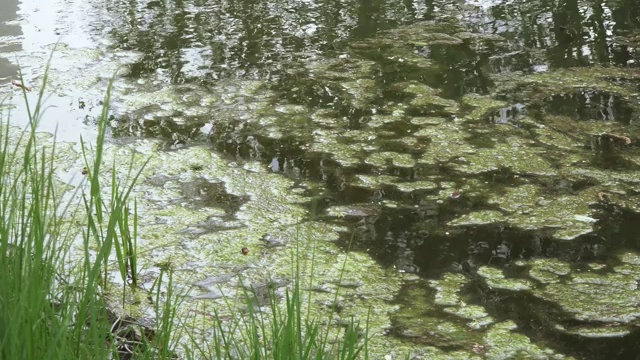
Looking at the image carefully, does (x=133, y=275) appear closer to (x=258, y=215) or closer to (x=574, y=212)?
(x=258, y=215)

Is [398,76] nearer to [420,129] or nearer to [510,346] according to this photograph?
[420,129]

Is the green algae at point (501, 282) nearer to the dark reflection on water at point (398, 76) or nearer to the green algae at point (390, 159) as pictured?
the dark reflection on water at point (398, 76)

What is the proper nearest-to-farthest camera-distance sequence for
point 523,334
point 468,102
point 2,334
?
point 2,334
point 523,334
point 468,102

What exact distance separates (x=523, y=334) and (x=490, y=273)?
307 mm

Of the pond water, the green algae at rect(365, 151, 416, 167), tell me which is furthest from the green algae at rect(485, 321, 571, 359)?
the green algae at rect(365, 151, 416, 167)

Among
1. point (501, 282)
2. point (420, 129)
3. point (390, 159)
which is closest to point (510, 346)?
point (501, 282)

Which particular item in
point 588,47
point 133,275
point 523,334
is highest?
point 588,47

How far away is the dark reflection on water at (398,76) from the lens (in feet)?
8.58

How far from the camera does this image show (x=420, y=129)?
346 cm

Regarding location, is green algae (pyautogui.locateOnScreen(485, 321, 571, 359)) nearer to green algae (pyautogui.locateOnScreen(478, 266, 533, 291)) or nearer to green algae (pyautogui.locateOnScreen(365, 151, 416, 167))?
green algae (pyautogui.locateOnScreen(478, 266, 533, 291))

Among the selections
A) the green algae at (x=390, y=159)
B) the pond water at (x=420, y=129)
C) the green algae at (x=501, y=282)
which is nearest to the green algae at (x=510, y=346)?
the pond water at (x=420, y=129)

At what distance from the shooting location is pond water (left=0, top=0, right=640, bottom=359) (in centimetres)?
239

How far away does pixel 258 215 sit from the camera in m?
2.83

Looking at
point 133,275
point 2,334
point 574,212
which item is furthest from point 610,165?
point 2,334
